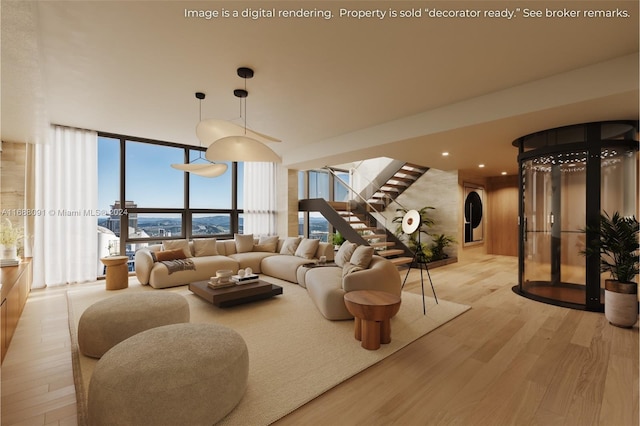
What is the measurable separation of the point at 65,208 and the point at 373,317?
5963 millimetres

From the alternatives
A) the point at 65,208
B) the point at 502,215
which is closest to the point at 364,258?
the point at 65,208

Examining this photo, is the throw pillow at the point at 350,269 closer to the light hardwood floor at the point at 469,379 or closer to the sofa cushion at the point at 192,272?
the light hardwood floor at the point at 469,379

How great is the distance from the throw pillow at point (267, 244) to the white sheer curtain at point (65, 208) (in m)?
3.21

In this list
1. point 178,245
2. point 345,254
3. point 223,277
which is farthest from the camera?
point 178,245

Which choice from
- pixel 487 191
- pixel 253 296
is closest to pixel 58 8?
pixel 253 296

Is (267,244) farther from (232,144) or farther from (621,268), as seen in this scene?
(621,268)

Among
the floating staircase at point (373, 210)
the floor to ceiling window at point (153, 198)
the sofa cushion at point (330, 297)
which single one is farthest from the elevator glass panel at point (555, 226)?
the floor to ceiling window at point (153, 198)

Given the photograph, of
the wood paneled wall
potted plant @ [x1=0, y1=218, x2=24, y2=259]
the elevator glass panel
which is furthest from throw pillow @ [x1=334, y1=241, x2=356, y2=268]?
the wood paneled wall

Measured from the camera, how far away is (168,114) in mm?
4859

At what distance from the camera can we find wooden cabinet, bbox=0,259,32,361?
9.08 ft

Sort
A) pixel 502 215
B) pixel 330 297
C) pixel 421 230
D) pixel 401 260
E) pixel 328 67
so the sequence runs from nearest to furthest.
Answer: pixel 328 67 → pixel 330 297 → pixel 401 260 → pixel 421 230 → pixel 502 215

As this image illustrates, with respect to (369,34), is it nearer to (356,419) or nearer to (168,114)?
(356,419)

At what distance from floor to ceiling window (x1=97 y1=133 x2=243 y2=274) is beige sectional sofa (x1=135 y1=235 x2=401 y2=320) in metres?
0.98

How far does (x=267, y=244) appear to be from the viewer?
711 centimetres
